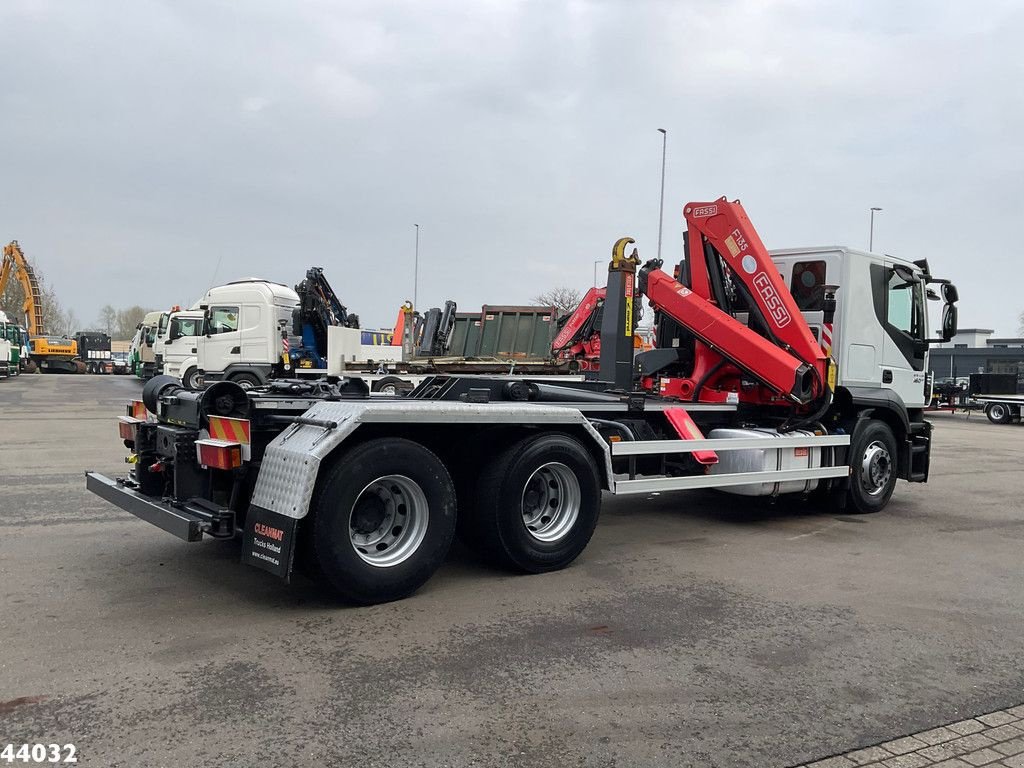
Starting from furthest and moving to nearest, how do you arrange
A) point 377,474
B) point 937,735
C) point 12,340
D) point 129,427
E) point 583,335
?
point 12,340 → point 583,335 → point 129,427 → point 377,474 → point 937,735

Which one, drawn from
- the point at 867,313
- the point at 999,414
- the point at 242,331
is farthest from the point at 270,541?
the point at 999,414

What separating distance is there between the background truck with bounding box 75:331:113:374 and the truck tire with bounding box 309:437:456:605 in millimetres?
54095

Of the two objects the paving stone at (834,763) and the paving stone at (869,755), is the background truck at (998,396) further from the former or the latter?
the paving stone at (834,763)

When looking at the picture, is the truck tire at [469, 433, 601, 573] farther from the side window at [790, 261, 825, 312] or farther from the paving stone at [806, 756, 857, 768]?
the side window at [790, 261, 825, 312]

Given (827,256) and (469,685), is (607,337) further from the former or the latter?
(469,685)

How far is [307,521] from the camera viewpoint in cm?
473

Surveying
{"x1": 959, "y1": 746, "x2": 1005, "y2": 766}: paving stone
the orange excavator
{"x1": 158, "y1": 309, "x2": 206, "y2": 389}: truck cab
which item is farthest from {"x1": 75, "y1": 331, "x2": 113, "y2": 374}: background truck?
{"x1": 959, "y1": 746, "x2": 1005, "y2": 766}: paving stone

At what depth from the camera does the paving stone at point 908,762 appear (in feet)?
10.7

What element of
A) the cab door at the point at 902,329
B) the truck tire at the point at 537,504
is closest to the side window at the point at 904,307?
the cab door at the point at 902,329

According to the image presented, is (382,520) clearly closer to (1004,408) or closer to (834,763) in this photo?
(834,763)

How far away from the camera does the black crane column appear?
815 cm

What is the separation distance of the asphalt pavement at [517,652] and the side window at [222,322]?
49.8 feet

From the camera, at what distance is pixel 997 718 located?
3.74 m

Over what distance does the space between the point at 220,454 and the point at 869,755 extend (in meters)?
3.82
